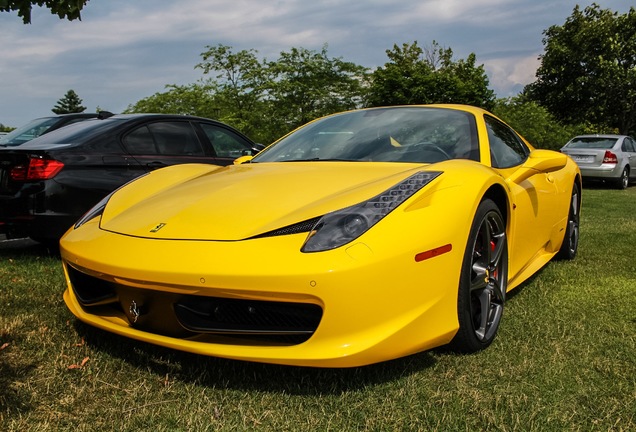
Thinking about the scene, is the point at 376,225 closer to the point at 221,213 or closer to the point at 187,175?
the point at 221,213

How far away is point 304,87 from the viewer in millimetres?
26359

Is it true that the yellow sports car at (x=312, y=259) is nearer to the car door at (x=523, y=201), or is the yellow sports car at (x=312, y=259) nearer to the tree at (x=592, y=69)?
the car door at (x=523, y=201)

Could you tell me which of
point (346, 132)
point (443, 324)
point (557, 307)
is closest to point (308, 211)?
point (443, 324)

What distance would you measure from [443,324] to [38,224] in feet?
10.6

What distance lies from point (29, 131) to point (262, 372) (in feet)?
18.5

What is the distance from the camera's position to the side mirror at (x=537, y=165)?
10.2 feet

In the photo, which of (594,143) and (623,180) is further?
(594,143)

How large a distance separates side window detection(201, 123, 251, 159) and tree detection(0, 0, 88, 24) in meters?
3.50

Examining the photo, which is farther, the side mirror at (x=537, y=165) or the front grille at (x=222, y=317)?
the side mirror at (x=537, y=165)

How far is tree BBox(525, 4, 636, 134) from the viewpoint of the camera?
2498 cm

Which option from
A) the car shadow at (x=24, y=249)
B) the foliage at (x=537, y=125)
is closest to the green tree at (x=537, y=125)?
the foliage at (x=537, y=125)

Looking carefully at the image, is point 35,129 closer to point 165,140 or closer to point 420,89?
point 165,140

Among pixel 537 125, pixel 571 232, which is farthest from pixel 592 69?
pixel 571 232

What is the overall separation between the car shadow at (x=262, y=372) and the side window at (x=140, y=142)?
8.86 ft
